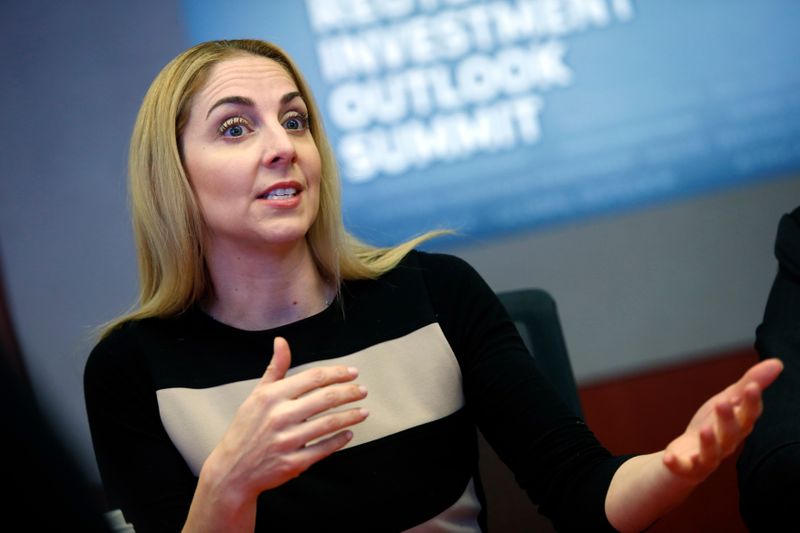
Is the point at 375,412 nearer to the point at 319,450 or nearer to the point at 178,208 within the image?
the point at 319,450

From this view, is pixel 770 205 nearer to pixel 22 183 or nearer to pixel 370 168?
pixel 370 168

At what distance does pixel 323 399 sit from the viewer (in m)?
1.02

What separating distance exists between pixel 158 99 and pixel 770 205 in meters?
1.97

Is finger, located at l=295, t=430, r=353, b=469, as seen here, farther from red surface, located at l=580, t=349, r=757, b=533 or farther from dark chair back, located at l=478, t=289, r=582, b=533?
red surface, located at l=580, t=349, r=757, b=533

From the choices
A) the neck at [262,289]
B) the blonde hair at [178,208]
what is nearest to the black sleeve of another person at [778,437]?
the blonde hair at [178,208]

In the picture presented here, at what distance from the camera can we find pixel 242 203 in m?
1.38

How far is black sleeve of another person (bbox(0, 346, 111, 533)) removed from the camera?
1.19 ft

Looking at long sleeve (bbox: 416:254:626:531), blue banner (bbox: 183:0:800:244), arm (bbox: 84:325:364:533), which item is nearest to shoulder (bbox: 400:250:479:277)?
long sleeve (bbox: 416:254:626:531)

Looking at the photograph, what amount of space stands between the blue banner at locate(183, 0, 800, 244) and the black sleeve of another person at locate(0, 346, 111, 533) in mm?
2231

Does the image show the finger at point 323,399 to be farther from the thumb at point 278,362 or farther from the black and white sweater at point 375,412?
the black and white sweater at point 375,412

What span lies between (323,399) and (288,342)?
16.3 inches

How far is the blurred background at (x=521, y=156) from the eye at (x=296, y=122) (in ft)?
3.61

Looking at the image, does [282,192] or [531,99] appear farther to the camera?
[531,99]

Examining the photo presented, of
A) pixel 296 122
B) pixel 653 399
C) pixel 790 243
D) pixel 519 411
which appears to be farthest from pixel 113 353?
pixel 653 399
